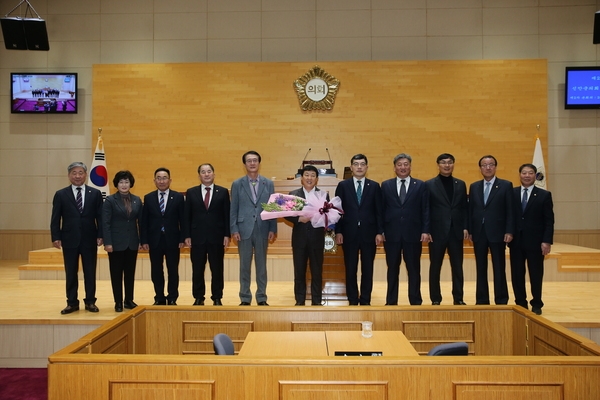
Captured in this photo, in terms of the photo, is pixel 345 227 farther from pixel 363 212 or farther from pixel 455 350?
pixel 455 350

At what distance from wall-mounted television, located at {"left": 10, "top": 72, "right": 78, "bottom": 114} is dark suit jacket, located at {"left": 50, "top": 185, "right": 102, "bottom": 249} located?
5022mm

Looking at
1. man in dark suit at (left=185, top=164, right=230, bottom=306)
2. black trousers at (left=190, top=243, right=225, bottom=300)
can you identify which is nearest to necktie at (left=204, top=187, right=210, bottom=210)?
man in dark suit at (left=185, top=164, right=230, bottom=306)

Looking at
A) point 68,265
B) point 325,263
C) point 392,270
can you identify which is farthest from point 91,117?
point 392,270

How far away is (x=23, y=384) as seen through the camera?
152 inches

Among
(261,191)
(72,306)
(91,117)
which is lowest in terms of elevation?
(72,306)

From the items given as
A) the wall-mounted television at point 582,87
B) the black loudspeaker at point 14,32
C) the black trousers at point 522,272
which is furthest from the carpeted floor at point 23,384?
the wall-mounted television at point 582,87

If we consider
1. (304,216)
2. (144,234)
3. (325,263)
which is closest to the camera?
(304,216)

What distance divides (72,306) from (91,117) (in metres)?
5.31

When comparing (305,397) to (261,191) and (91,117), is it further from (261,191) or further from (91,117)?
(91,117)

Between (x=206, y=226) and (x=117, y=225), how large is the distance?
765 mm

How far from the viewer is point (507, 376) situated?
2.07 m

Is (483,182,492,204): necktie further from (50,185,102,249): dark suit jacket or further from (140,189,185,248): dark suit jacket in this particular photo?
(50,185,102,249): dark suit jacket

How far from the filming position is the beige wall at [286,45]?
29.1 ft

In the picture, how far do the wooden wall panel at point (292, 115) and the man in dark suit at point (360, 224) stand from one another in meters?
4.16
